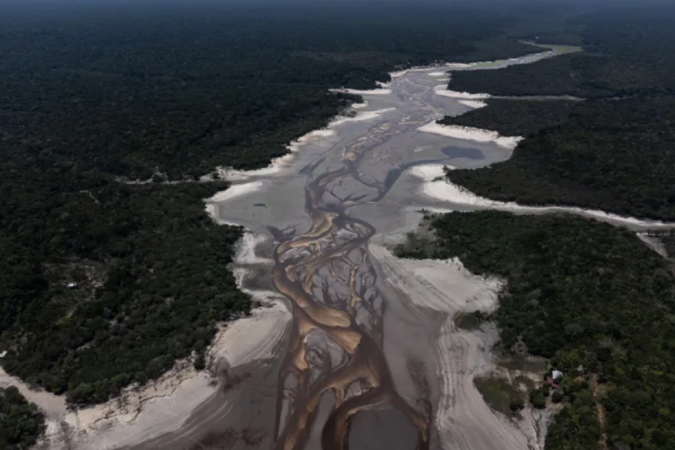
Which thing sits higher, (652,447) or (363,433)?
(652,447)

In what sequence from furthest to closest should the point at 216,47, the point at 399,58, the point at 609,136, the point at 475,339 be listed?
the point at 216,47
the point at 399,58
the point at 609,136
the point at 475,339

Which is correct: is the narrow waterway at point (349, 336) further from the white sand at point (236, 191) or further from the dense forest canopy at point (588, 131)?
the dense forest canopy at point (588, 131)

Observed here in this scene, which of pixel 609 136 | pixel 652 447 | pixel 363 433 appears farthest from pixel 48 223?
pixel 609 136

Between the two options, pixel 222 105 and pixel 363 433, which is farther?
pixel 222 105

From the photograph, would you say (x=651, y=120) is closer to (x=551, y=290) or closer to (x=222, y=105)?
(x=551, y=290)

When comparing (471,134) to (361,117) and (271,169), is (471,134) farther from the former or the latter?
(271,169)

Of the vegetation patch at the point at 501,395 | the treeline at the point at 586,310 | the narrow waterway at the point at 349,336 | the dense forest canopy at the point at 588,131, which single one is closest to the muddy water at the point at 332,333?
the narrow waterway at the point at 349,336

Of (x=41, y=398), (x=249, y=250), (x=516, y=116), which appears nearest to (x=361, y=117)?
(x=516, y=116)
